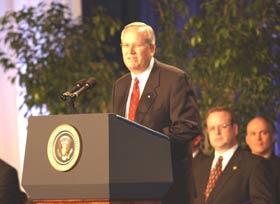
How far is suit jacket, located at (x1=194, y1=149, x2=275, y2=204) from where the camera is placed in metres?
4.88

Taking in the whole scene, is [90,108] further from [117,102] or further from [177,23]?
[117,102]

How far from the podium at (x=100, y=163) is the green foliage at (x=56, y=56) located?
348 cm

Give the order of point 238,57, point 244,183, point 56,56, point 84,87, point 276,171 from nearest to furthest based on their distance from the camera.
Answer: point 84,87
point 244,183
point 276,171
point 238,57
point 56,56

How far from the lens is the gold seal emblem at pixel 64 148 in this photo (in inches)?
121

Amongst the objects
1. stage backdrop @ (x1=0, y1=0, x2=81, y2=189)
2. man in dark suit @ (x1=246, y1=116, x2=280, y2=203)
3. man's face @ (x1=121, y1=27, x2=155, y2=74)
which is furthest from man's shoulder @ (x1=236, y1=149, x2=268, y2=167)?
stage backdrop @ (x1=0, y1=0, x2=81, y2=189)

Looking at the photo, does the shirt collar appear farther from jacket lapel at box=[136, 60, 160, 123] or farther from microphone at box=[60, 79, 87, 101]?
microphone at box=[60, 79, 87, 101]

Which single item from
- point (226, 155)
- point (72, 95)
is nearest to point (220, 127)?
point (226, 155)

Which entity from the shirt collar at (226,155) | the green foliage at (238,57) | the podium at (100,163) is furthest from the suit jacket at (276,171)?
the podium at (100,163)

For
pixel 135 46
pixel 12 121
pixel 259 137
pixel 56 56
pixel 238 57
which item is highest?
pixel 56 56

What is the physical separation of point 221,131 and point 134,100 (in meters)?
1.79

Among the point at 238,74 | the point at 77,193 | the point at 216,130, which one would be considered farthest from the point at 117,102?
the point at 238,74

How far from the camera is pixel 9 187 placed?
17.2 ft

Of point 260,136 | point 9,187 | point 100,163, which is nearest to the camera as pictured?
point 100,163

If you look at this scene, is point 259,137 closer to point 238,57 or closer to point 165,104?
point 238,57
